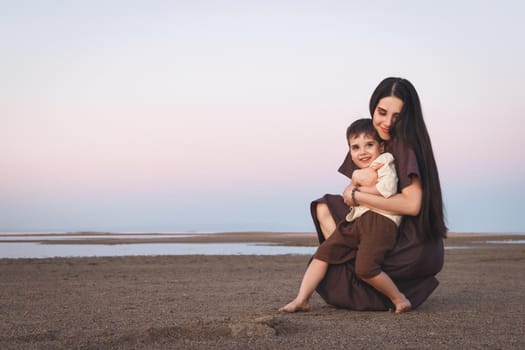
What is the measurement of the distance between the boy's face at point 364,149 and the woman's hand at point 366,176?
10 centimetres

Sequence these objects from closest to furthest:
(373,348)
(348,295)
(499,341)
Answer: (373,348)
(499,341)
(348,295)

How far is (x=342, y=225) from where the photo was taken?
213 inches

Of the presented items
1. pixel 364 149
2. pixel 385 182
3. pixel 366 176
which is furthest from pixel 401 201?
pixel 364 149

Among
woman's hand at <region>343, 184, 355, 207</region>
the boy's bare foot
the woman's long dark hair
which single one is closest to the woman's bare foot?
the woman's long dark hair

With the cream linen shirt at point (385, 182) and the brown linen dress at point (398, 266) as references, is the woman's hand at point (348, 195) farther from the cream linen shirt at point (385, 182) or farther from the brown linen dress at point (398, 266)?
the brown linen dress at point (398, 266)

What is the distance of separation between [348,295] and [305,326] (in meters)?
1.05

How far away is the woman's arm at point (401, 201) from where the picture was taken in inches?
201

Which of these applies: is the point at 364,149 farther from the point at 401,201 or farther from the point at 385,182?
the point at 401,201

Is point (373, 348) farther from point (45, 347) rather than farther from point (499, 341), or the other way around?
point (45, 347)

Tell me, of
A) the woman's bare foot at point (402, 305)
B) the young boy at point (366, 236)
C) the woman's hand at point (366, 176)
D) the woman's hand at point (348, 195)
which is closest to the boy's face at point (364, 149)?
the young boy at point (366, 236)

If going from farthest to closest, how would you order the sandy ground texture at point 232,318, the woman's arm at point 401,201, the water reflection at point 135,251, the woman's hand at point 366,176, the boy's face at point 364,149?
the water reflection at point 135,251 → the boy's face at point 364,149 → the woman's hand at point 366,176 → the woman's arm at point 401,201 → the sandy ground texture at point 232,318

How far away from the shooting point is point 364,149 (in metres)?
5.38

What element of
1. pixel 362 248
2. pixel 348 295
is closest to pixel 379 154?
pixel 362 248

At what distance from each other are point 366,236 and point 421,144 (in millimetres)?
892
